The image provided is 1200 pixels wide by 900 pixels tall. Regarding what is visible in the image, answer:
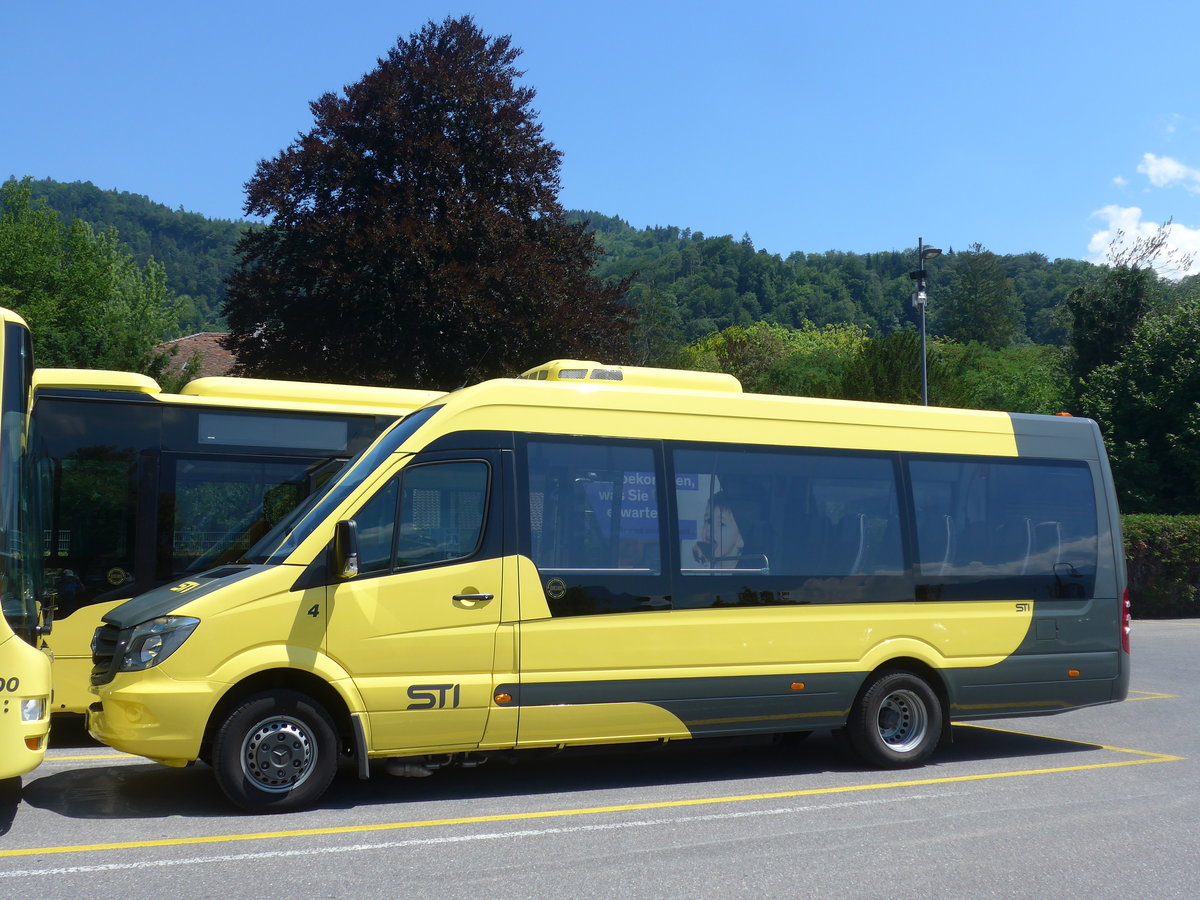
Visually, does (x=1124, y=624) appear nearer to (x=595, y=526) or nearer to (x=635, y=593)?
(x=635, y=593)

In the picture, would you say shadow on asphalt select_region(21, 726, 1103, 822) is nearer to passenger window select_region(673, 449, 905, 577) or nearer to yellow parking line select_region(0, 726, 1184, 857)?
yellow parking line select_region(0, 726, 1184, 857)

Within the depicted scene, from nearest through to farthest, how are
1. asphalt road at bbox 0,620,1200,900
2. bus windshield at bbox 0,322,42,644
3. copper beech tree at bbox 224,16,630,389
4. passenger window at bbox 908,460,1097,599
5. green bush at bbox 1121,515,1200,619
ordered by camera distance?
asphalt road at bbox 0,620,1200,900 < bus windshield at bbox 0,322,42,644 < passenger window at bbox 908,460,1097,599 < copper beech tree at bbox 224,16,630,389 < green bush at bbox 1121,515,1200,619

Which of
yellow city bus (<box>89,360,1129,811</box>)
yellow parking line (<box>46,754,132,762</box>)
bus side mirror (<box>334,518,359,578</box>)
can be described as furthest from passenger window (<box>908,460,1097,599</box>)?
yellow parking line (<box>46,754,132,762</box>)

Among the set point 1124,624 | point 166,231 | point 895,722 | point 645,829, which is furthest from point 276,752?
point 166,231

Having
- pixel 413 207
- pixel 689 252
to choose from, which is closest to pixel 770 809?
pixel 413 207

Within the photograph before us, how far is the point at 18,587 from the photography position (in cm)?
707

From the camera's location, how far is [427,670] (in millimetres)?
7750

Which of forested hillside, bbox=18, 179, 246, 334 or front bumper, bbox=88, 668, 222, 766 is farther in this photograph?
forested hillside, bbox=18, 179, 246, 334

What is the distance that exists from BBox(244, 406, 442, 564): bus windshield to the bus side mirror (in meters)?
0.31

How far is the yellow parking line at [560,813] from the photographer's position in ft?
21.4

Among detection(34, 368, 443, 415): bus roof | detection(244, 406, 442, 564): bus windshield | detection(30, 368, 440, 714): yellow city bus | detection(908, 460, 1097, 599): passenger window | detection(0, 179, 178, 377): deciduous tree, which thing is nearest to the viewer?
detection(244, 406, 442, 564): bus windshield

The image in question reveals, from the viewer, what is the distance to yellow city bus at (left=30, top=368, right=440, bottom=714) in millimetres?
10070

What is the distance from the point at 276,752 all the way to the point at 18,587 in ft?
6.03

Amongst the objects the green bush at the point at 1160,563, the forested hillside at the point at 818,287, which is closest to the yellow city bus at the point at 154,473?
the green bush at the point at 1160,563
